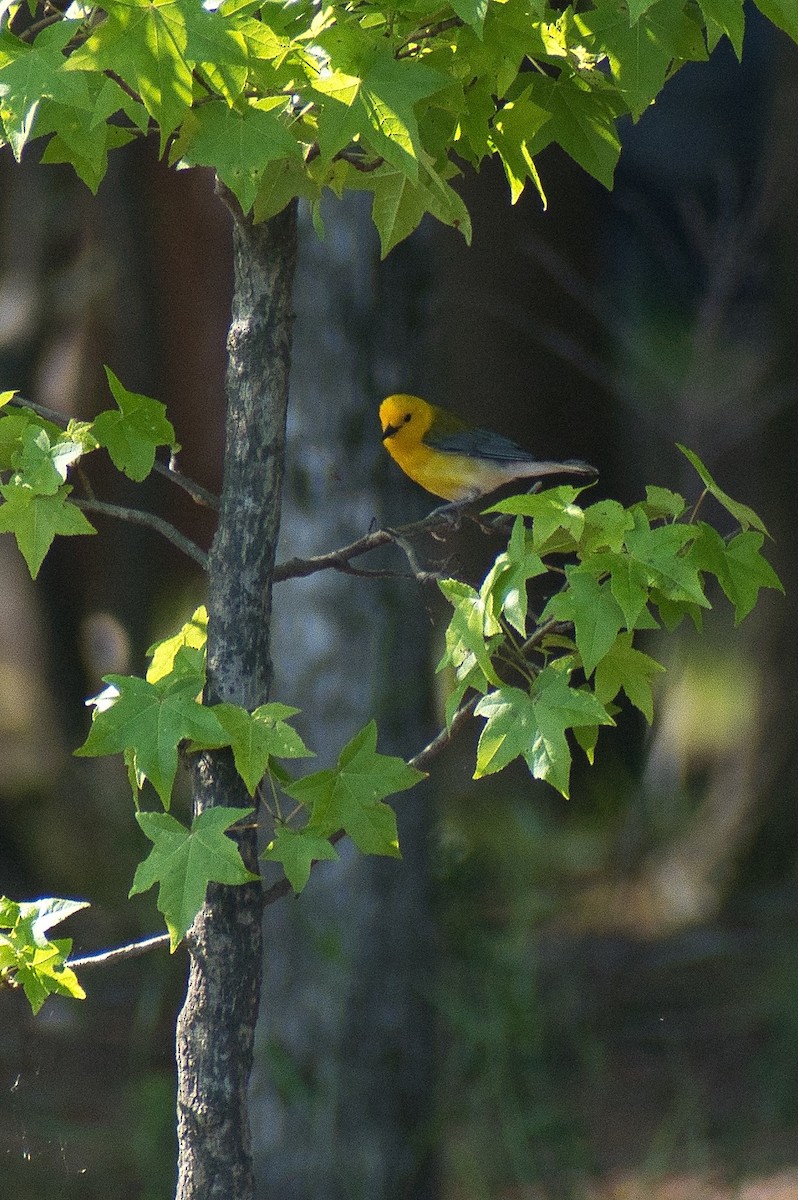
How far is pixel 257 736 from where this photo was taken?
1.67 metres

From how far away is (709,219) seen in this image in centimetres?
738

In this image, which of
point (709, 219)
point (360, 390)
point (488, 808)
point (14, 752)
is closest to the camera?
point (360, 390)

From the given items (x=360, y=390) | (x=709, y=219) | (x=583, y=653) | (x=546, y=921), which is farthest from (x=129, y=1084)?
(x=709, y=219)

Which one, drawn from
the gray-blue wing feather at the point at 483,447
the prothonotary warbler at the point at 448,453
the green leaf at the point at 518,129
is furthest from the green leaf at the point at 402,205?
the gray-blue wing feather at the point at 483,447

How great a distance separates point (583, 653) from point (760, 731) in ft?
14.4

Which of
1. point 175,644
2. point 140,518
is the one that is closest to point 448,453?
point 175,644

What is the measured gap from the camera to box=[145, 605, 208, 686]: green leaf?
77.2 inches

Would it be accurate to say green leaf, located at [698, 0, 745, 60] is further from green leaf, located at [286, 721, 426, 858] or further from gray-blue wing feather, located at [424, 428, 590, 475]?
gray-blue wing feather, located at [424, 428, 590, 475]

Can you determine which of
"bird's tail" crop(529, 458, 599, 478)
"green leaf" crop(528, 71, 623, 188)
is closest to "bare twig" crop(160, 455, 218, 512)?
"green leaf" crop(528, 71, 623, 188)

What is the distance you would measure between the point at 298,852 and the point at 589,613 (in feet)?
1.63

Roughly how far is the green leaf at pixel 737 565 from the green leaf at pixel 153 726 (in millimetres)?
635

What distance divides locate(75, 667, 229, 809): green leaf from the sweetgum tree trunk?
0.18 meters

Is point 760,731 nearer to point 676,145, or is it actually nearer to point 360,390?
point 360,390

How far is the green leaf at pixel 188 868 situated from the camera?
5.08ft
